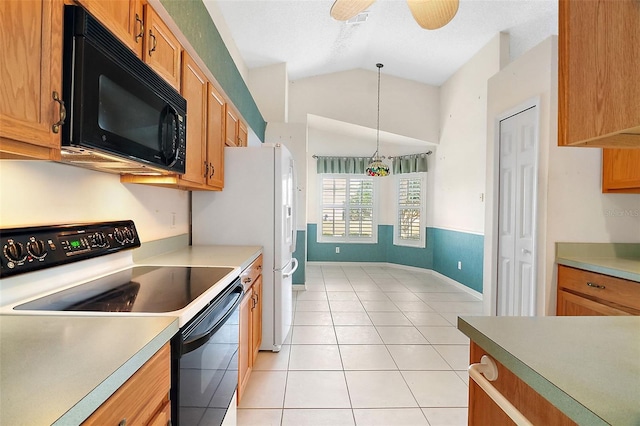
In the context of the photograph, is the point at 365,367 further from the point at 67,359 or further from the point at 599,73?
the point at 599,73

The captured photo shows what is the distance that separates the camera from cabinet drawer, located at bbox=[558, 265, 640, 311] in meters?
1.78

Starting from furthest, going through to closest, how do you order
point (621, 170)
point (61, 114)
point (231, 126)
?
point (231, 126)
point (621, 170)
point (61, 114)

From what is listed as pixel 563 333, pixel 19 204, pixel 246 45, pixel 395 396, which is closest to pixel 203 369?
pixel 19 204

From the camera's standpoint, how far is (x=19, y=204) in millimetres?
1172

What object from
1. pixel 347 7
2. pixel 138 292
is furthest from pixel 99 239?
pixel 347 7

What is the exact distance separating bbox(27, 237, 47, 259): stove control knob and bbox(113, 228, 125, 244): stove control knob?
45 centimetres

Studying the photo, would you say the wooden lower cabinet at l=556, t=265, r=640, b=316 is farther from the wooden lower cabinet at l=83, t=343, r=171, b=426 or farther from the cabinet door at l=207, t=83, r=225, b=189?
the cabinet door at l=207, t=83, r=225, b=189

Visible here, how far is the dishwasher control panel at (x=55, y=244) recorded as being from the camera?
1.06m

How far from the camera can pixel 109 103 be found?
1.08 metres

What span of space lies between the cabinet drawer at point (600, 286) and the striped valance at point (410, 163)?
4141 millimetres

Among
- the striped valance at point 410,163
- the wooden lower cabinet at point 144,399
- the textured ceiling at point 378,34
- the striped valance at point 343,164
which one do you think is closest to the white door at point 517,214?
the textured ceiling at point 378,34

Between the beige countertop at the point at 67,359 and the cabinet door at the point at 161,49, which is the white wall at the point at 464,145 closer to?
the cabinet door at the point at 161,49

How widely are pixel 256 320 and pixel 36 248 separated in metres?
1.58

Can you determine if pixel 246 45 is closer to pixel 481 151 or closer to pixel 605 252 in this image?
pixel 481 151
